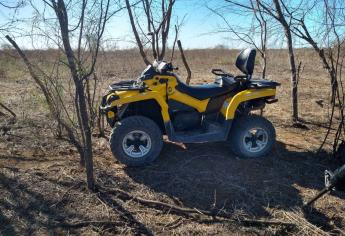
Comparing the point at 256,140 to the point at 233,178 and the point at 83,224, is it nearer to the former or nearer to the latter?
the point at 233,178

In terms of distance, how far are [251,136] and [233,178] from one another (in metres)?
0.85

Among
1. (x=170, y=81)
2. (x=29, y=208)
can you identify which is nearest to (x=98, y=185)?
(x=29, y=208)

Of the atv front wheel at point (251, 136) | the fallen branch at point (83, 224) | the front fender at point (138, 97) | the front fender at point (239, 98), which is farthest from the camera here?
the atv front wheel at point (251, 136)

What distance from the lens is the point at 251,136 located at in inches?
204

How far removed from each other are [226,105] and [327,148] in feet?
5.58

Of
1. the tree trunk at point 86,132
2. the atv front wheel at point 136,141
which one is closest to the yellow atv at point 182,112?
the atv front wheel at point 136,141

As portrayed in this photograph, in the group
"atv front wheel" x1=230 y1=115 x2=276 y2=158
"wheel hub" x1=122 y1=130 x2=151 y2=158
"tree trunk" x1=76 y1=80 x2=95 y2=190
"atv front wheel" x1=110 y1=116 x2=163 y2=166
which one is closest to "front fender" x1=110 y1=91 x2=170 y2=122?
"atv front wheel" x1=110 y1=116 x2=163 y2=166

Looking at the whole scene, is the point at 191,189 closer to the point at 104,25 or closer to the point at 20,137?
the point at 104,25

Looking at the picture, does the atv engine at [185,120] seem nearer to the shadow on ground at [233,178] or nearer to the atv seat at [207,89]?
the atv seat at [207,89]

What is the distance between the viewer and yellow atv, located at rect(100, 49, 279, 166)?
476 cm

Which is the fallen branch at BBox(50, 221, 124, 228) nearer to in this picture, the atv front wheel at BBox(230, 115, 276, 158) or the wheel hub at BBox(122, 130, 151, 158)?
the wheel hub at BBox(122, 130, 151, 158)

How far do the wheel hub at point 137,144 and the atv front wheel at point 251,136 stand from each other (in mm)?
1123

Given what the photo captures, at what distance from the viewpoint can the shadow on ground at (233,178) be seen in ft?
13.2

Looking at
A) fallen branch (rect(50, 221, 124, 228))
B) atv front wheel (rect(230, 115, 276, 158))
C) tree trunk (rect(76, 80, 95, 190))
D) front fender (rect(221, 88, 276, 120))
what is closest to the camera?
fallen branch (rect(50, 221, 124, 228))
